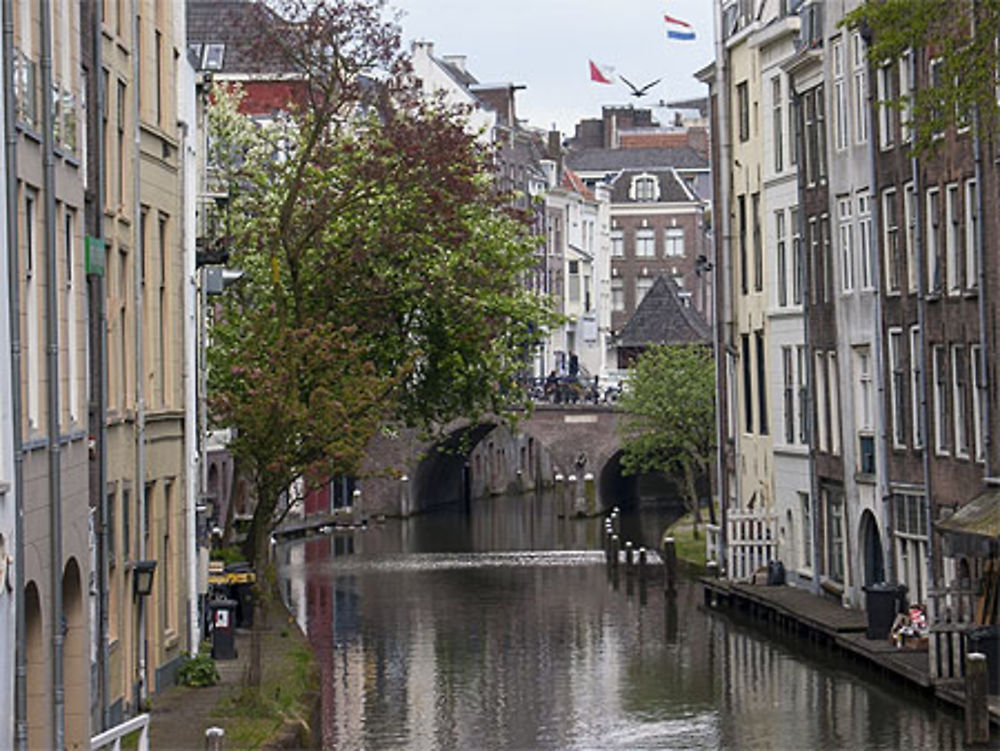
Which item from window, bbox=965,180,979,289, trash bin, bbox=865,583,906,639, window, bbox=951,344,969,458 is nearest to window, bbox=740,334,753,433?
trash bin, bbox=865,583,906,639

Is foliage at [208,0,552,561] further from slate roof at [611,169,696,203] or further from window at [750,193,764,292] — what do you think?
slate roof at [611,169,696,203]

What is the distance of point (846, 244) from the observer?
163ft

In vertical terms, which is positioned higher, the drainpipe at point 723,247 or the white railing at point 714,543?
the drainpipe at point 723,247

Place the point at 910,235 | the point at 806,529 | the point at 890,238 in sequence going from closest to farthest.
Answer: the point at 910,235, the point at 890,238, the point at 806,529

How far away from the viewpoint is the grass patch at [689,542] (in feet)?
222

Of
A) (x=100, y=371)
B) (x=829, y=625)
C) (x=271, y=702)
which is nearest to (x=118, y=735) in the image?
(x=100, y=371)

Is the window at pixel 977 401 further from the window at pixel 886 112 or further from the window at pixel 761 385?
the window at pixel 761 385

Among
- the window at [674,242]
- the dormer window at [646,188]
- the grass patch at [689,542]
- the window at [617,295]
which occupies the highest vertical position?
the dormer window at [646,188]

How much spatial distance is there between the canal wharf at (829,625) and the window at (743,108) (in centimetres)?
1057

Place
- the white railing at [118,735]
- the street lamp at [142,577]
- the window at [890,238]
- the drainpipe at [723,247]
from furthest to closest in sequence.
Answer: the drainpipe at [723,247] → the window at [890,238] → the street lamp at [142,577] → the white railing at [118,735]

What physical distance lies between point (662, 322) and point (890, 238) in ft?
236

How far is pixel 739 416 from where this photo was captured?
198 feet

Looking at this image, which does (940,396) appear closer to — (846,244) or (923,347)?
(923,347)

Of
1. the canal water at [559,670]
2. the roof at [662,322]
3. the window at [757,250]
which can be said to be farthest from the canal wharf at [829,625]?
the roof at [662,322]
